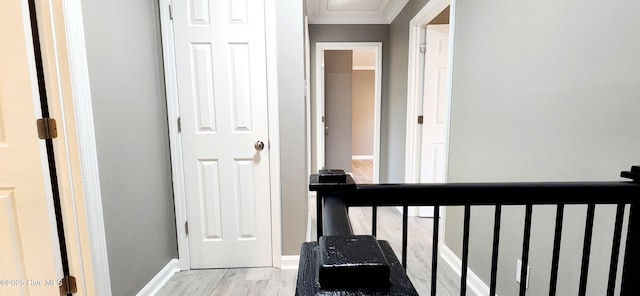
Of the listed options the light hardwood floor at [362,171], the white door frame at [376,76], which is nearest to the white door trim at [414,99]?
the white door frame at [376,76]

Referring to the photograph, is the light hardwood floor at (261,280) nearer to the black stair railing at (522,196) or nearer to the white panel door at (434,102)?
the white panel door at (434,102)

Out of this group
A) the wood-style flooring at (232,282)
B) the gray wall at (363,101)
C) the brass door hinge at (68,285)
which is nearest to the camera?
the brass door hinge at (68,285)

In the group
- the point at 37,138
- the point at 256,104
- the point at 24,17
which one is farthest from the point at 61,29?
the point at 256,104

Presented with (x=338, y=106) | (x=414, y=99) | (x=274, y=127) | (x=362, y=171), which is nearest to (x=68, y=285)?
(x=274, y=127)

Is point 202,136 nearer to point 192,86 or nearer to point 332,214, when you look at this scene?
point 192,86

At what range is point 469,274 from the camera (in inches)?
66.4

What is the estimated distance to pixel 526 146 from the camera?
1264 millimetres

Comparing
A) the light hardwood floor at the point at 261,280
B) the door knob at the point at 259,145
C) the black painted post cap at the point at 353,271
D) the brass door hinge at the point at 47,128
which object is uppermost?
the brass door hinge at the point at 47,128

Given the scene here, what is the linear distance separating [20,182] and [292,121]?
1361mm

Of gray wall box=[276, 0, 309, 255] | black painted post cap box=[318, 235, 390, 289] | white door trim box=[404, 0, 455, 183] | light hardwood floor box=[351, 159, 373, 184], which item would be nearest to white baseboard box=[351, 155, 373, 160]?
light hardwood floor box=[351, 159, 373, 184]

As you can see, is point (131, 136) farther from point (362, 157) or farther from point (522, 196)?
point (362, 157)

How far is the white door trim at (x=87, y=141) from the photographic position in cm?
116

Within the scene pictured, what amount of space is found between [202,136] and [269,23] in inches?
34.9

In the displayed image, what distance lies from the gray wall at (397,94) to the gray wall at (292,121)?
4.65 ft
